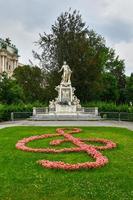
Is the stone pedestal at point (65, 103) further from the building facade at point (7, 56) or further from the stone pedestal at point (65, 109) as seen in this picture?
the building facade at point (7, 56)

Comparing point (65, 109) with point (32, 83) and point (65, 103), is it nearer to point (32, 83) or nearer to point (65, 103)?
point (65, 103)

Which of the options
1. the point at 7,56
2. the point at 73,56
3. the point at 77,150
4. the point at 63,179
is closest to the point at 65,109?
the point at 73,56

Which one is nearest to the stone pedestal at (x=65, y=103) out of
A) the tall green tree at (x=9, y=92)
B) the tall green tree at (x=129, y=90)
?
the tall green tree at (x=9, y=92)

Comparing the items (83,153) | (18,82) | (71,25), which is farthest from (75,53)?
(83,153)

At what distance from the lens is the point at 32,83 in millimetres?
57812

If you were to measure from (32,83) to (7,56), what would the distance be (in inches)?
2309

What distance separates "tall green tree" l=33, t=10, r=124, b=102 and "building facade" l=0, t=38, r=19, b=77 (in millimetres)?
54535

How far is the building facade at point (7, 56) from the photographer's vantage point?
364 ft

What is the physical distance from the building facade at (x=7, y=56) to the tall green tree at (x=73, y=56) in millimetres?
54535

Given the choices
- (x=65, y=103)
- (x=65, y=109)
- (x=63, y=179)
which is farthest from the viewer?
(x=65, y=103)

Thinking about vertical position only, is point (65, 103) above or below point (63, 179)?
above

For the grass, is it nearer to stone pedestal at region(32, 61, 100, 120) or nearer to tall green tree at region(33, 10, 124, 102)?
stone pedestal at region(32, 61, 100, 120)

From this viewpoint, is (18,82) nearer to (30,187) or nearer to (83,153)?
(83,153)

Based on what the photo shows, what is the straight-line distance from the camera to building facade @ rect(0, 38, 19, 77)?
4373 inches
